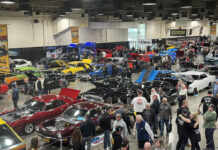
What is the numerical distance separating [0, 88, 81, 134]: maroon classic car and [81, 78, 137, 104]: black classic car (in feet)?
5.21

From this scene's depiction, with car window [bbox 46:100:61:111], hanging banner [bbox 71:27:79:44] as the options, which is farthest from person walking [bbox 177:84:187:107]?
hanging banner [bbox 71:27:79:44]

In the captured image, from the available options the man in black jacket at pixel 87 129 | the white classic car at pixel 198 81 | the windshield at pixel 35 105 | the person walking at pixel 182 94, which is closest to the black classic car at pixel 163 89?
the person walking at pixel 182 94

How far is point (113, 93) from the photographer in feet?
42.8

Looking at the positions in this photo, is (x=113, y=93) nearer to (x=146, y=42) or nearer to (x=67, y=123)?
(x=67, y=123)

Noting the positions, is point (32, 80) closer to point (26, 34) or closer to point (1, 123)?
point (1, 123)

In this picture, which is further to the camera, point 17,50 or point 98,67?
point 17,50

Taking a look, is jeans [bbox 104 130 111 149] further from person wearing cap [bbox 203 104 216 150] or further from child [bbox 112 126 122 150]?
person wearing cap [bbox 203 104 216 150]

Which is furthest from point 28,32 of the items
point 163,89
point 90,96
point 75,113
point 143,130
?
point 143,130

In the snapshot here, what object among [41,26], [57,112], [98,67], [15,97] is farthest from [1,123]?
[41,26]

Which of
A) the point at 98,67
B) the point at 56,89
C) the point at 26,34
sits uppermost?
the point at 26,34

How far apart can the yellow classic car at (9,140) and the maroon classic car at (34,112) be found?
249 cm

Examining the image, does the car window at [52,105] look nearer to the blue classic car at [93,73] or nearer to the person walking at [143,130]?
the person walking at [143,130]

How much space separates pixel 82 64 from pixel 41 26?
43.5 feet

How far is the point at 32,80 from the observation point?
1648 cm
